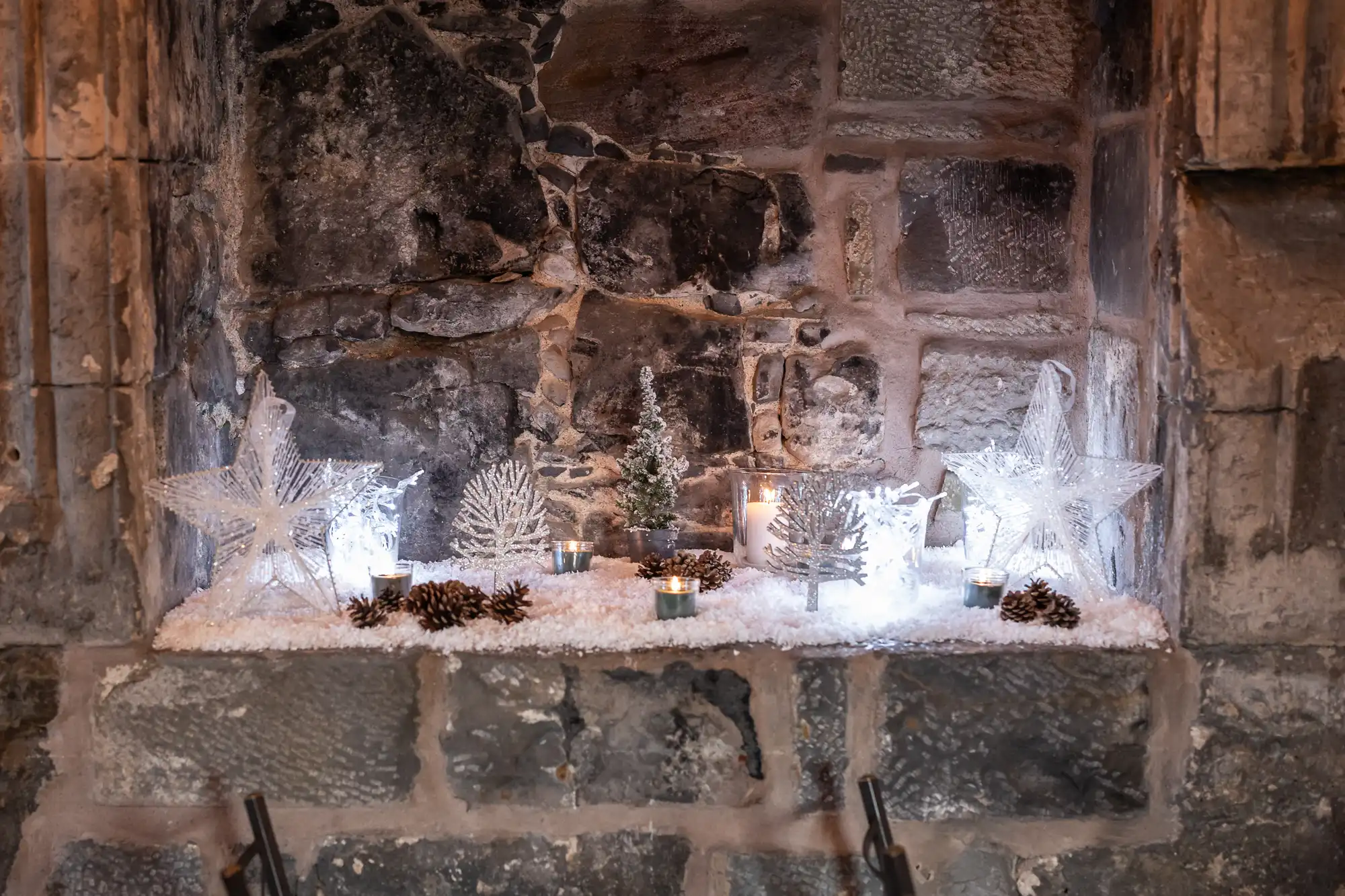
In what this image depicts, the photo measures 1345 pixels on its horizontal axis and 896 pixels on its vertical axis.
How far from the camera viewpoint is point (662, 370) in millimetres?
2227

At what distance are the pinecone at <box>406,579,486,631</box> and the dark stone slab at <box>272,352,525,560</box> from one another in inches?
15.7

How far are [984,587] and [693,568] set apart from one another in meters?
0.45

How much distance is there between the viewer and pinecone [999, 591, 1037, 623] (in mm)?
1812

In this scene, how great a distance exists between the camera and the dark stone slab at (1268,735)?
1.74 metres

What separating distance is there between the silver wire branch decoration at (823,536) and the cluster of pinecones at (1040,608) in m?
0.22

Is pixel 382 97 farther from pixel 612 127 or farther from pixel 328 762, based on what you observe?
pixel 328 762

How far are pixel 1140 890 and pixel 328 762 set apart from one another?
1145 millimetres

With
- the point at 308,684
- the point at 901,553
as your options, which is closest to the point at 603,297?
the point at 901,553

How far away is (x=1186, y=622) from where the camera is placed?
68.2 inches

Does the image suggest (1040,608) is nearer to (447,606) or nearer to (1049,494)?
(1049,494)

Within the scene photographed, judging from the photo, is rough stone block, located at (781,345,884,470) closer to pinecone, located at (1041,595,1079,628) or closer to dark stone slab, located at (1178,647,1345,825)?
pinecone, located at (1041,595,1079,628)

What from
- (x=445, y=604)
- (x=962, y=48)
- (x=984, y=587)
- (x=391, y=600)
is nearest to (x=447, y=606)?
(x=445, y=604)

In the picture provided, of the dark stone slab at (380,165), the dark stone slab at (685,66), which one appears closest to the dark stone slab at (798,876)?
the dark stone slab at (380,165)

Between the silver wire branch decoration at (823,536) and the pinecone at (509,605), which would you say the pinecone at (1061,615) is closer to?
the silver wire branch decoration at (823,536)
